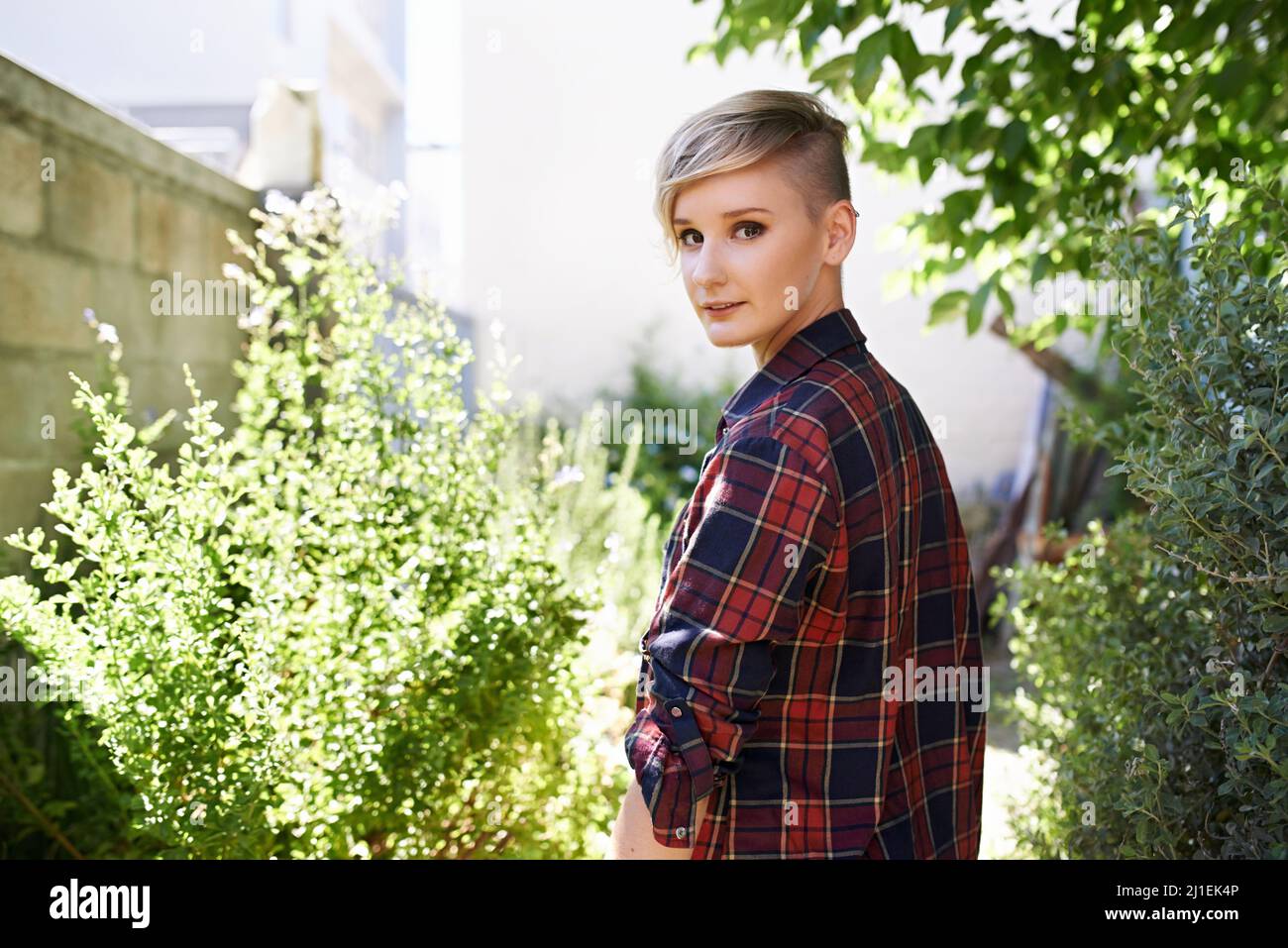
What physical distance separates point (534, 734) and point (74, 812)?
3.49 ft

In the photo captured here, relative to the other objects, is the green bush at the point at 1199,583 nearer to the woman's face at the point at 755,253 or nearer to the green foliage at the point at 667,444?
the woman's face at the point at 755,253

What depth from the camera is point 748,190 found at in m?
1.35

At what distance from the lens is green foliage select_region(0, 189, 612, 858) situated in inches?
71.9

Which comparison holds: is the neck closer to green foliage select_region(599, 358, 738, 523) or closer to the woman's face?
the woman's face

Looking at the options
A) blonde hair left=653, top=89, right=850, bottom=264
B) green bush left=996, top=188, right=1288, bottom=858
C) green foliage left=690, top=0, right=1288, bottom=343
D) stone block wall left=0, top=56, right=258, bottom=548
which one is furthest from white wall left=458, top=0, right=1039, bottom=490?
blonde hair left=653, top=89, right=850, bottom=264

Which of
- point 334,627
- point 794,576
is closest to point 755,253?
point 794,576

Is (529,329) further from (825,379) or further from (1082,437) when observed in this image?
(825,379)

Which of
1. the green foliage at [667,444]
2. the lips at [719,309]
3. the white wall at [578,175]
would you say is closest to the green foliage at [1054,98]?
the lips at [719,309]

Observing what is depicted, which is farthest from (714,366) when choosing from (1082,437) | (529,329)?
(1082,437)

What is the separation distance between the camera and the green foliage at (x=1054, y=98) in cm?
245

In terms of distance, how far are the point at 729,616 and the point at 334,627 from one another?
1060mm

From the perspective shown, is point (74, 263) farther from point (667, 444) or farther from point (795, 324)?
point (667, 444)

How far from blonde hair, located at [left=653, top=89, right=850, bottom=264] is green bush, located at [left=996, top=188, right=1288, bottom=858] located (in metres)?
0.61
